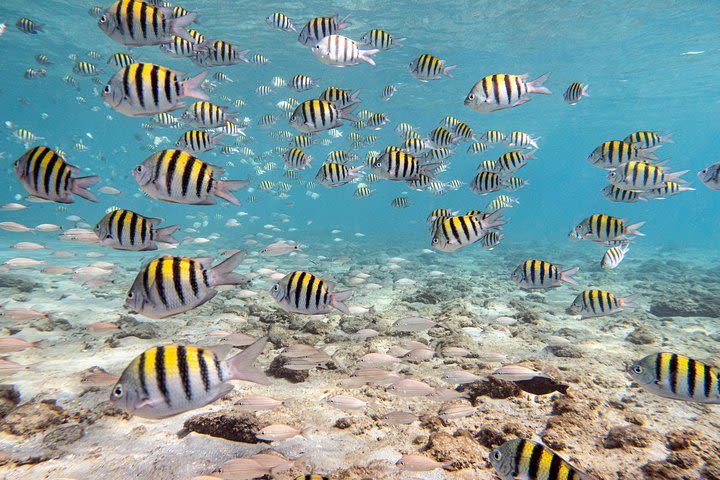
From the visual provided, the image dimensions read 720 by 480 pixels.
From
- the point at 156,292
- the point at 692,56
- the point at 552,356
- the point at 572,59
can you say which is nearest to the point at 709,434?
the point at 552,356

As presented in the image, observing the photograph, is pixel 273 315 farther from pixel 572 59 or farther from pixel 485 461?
pixel 572 59

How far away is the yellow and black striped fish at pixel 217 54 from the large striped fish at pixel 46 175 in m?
4.17

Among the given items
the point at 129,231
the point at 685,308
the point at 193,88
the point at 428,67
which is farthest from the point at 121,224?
the point at 685,308

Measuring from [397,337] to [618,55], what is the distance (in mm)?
35293

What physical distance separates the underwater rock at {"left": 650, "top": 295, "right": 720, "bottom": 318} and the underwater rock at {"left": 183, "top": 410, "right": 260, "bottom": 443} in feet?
40.8

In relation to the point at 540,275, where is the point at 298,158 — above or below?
above

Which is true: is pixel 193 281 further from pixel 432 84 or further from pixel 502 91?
pixel 432 84

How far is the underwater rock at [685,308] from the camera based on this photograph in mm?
10906

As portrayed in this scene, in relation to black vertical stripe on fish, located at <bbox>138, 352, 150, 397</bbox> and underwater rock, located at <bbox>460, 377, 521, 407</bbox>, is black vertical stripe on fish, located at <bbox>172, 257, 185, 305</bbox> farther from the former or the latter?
underwater rock, located at <bbox>460, 377, 521, 407</bbox>

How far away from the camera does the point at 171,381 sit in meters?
2.38

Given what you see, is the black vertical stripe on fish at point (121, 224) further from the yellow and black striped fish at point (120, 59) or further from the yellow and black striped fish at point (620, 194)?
the yellow and black striped fish at point (620, 194)

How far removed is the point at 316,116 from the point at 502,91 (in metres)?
2.53

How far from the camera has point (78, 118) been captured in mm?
64625

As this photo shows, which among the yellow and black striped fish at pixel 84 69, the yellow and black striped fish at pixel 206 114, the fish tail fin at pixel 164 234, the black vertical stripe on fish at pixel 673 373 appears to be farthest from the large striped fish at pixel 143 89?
the yellow and black striped fish at pixel 84 69
